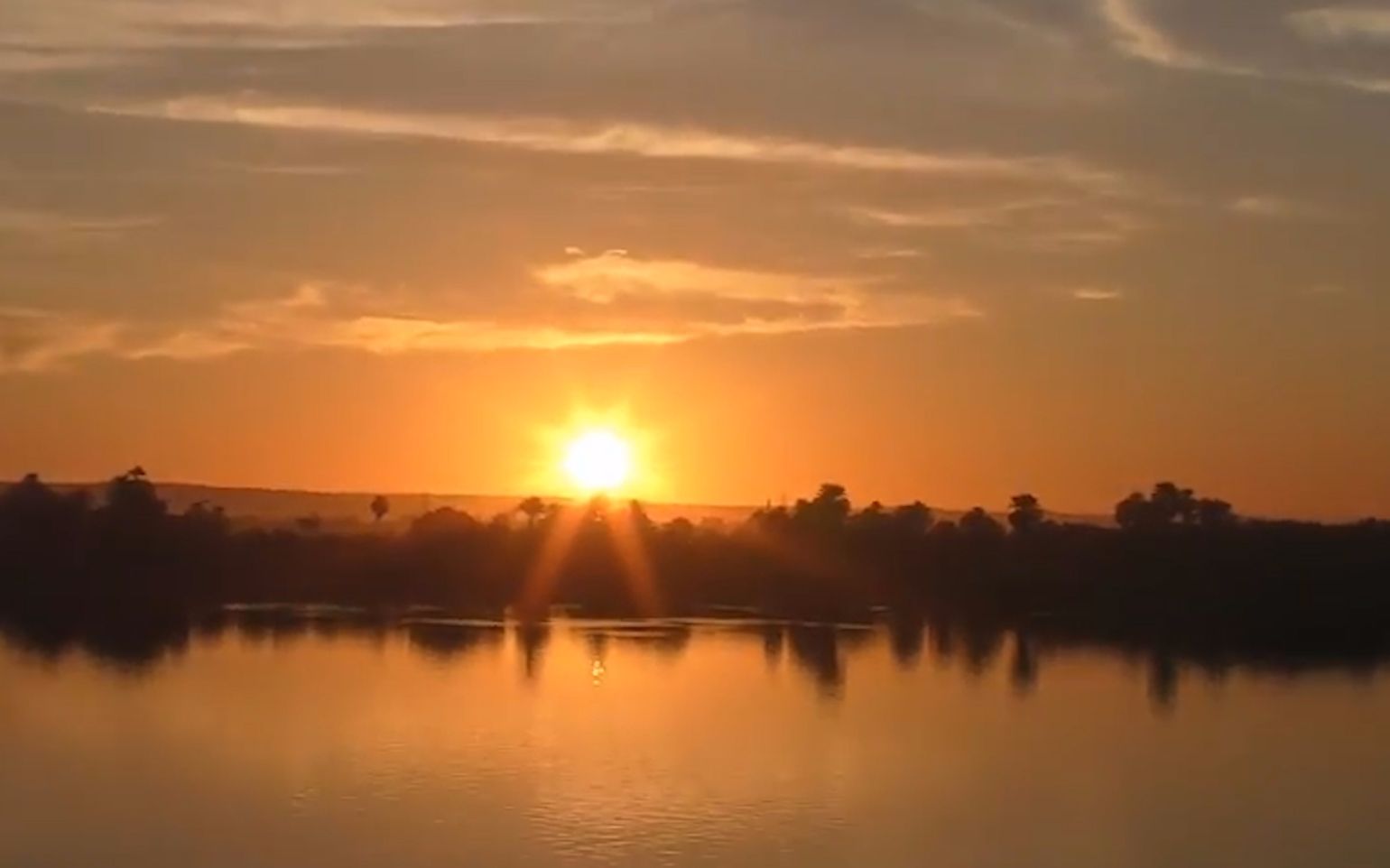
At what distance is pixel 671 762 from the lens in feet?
65.3

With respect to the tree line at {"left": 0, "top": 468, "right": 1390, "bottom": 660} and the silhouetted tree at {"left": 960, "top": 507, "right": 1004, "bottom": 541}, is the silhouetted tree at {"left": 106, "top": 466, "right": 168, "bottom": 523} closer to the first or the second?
the tree line at {"left": 0, "top": 468, "right": 1390, "bottom": 660}

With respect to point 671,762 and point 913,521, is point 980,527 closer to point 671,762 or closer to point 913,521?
point 913,521

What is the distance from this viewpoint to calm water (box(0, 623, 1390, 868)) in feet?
53.7

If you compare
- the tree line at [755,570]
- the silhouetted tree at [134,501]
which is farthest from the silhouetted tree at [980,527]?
the silhouetted tree at [134,501]

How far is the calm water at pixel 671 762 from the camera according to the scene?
53.7 feet

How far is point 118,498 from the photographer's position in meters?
52.8

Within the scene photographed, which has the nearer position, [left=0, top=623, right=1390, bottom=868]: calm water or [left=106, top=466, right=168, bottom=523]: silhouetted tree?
[left=0, top=623, right=1390, bottom=868]: calm water

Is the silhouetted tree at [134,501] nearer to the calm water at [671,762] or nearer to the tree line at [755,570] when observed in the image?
the tree line at [755,570]

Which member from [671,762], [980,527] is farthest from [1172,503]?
[671,762]

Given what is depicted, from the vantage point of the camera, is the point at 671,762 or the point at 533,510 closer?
the point at 671,762

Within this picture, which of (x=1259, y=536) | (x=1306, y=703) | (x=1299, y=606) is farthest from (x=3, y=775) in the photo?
(x=1259, y=536)

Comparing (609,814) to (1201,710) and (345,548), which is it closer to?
(1201,710)

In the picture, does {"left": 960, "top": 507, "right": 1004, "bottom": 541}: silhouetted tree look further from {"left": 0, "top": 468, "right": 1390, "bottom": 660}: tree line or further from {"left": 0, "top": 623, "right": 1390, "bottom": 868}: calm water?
{"left": 0, "top": 623, "right": 1390, "bottom": 868}: calm water

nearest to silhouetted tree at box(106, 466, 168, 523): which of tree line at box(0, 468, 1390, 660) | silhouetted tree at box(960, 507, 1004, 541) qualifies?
tree line at box(0, 468, 1390, 660)
